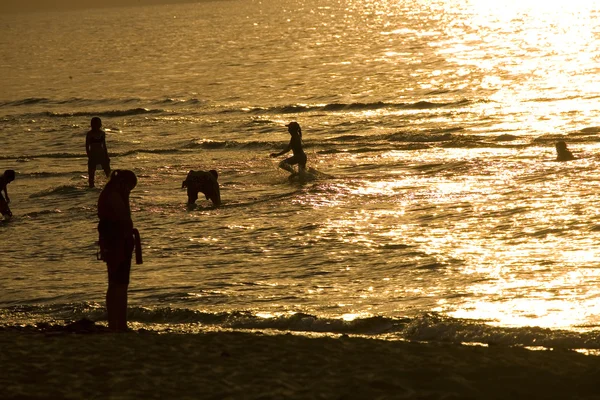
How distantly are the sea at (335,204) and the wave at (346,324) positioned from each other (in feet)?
0.11

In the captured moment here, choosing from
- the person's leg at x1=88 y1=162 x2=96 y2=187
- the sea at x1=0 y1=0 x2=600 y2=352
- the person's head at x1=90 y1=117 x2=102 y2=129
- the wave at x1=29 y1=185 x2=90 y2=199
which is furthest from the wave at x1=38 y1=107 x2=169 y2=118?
the person's head at x1=90 y1=117 x2=102 y2=129

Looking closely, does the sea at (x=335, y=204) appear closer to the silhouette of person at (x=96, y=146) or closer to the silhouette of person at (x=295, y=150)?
the silhouette of person at (x=295, y=150)

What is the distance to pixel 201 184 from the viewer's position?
64.7 feet

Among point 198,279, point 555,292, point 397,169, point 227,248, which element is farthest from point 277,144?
point 555,292

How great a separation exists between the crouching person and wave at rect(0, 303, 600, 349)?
23.1ft

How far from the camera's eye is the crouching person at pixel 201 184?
1958 centimetres

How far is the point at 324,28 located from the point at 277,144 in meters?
78.2

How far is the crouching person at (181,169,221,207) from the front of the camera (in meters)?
19.6

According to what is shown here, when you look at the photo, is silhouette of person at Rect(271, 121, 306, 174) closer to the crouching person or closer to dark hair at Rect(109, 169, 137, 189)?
the crouching person

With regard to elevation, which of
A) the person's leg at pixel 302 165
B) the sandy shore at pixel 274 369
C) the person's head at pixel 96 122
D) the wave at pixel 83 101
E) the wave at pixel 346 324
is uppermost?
the person's head at pixel 96 122

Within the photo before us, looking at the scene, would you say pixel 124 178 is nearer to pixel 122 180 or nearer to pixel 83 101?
pixel 122 180

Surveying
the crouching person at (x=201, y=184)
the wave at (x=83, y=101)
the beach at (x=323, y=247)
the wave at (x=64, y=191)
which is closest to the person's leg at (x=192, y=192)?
the crouching person at (x=201, y=184)

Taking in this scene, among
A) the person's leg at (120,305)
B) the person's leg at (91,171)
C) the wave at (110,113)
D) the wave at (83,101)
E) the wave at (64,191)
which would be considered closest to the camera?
the person's leg at (120,305)

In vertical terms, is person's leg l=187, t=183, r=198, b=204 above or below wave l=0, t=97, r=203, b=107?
below
